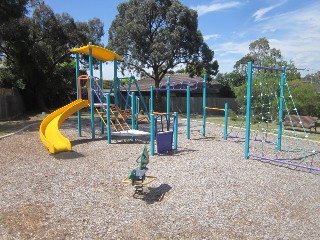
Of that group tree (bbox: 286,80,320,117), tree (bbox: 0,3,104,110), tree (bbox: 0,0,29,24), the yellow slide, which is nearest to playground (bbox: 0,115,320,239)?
the yellow slide

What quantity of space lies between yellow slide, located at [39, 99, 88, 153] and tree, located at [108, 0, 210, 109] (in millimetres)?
13386

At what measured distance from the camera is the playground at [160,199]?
413 cm

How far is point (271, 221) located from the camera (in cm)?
442

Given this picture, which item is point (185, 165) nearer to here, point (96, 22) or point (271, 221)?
point (271, 221)

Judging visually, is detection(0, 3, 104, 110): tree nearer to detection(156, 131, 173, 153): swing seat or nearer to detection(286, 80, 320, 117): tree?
detection(156, 131, 173, 153): swing seat

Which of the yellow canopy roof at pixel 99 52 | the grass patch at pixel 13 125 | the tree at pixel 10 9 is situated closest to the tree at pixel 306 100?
the yellow canopy roof at pixel 99 52

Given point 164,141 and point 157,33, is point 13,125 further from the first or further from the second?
point 157,33

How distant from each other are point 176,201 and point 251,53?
47374mm

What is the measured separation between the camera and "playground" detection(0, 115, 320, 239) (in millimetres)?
4129

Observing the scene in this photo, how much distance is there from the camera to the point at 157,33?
24.6m

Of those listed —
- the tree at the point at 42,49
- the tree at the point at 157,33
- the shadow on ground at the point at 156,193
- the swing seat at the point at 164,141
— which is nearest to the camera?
the shadow on ground at the point at 156,193

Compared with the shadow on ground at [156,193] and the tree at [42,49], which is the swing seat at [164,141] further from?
the tree at [42,49]

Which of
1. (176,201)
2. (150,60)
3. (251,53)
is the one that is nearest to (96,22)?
(150,60)

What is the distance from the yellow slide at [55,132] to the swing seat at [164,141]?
2.47 metres
